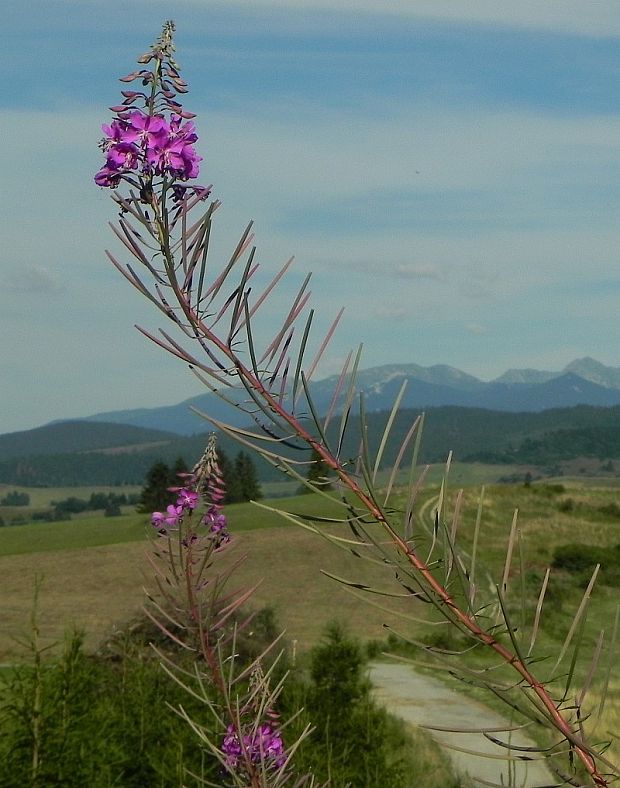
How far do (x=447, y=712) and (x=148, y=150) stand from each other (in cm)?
1399

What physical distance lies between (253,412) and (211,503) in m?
1.87

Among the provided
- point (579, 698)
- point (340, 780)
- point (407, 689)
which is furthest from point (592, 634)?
point (579, 698)

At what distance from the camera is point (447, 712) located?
47.4 feet

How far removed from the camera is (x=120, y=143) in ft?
4.83

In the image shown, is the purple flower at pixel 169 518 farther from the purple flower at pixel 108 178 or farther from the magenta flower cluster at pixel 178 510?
the purple flower at pixel 108 178

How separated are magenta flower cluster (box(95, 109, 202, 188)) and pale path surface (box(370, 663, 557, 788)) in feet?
32.8

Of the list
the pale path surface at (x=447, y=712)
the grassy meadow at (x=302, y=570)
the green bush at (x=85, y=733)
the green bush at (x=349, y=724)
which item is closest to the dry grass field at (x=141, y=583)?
the grassy meadow at (x=302, y=570)

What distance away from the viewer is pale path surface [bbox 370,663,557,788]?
37.6 feet

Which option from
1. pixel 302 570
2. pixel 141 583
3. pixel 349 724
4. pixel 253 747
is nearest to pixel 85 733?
pixel 349 724

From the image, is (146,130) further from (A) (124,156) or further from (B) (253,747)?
(B) (253,747)

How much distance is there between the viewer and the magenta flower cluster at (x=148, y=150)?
Result: 1.46 metres

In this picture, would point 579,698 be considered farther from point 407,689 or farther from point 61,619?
point 61,619

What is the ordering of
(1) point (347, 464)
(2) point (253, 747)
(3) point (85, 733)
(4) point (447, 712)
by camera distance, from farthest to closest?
(4) point (447, 712), (3) point (85, 733), (2) point (253, 747), (1) point (347, 464)

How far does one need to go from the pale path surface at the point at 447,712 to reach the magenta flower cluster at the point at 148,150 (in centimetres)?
1001
